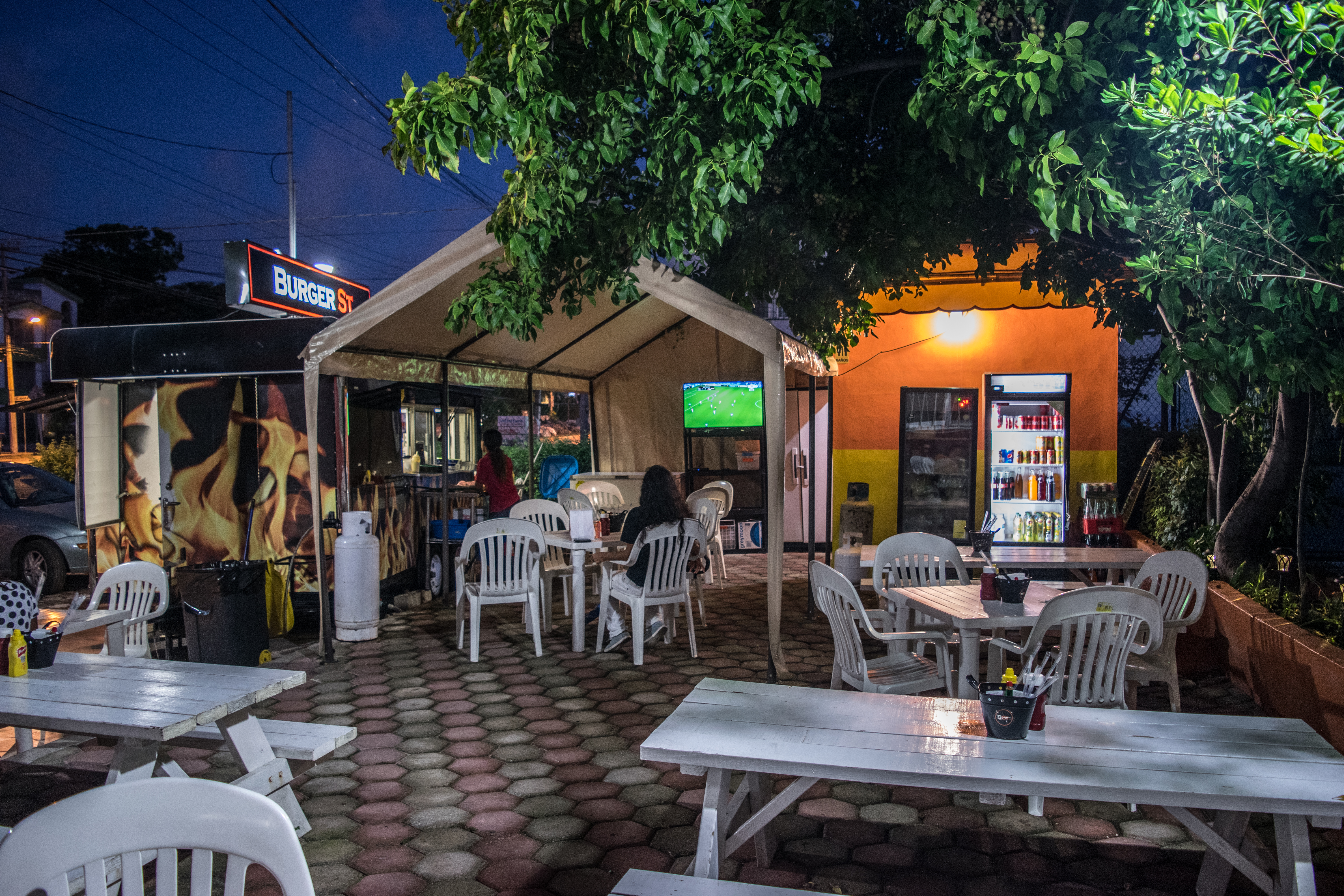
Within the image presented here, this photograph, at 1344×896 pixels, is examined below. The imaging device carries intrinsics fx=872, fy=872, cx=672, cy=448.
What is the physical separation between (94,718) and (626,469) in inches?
325

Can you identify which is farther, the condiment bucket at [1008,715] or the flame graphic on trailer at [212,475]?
the flame graphic on trailer at [212,475]

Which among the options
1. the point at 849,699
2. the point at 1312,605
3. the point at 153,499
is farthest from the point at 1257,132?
the point at 153,499

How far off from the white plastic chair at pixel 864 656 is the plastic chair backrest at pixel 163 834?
2.56m

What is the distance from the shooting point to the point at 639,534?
584 centimetres

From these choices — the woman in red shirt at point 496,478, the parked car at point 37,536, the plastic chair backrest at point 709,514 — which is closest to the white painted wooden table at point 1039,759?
the plastic chair backrest at point 709,514

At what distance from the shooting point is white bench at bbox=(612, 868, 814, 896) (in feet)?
6.41

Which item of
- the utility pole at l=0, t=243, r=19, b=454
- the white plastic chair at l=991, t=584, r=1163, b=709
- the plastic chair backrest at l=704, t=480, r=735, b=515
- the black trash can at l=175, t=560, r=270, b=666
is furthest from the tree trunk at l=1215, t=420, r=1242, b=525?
the utility pole at l=0, t=243, r=19, b=454

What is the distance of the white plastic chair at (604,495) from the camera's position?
9336 millimetres

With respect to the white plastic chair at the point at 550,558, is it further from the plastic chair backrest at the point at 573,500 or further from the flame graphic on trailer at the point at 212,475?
the flame graphic on trailer at the point at 212,475

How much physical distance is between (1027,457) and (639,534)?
14.0ft

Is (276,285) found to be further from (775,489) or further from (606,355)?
(775,489)

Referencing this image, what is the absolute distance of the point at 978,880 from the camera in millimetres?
2895

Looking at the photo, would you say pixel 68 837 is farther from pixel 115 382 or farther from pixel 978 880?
pixel 115 382

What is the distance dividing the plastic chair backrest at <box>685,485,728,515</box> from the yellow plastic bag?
3530mm
